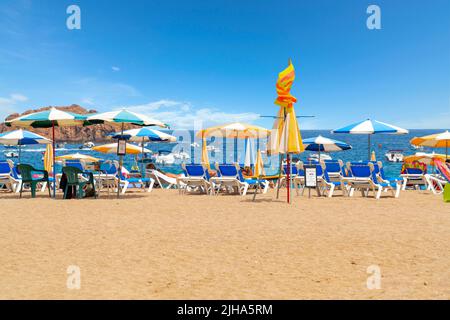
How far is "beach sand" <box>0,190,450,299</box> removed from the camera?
3.47 metres

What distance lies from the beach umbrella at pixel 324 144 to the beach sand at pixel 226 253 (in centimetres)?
736

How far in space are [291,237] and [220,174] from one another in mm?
6627

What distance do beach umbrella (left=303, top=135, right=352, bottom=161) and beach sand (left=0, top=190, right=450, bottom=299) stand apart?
7363 millimetres

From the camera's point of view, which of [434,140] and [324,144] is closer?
[434,140]

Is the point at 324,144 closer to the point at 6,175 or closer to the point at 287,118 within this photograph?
the point at 287,118

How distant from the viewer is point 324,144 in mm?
15789

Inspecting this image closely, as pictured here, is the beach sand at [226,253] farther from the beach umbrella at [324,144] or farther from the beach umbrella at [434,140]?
the beach umbrella at [324,144]

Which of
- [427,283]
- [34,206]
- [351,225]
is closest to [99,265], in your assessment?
[427,283]

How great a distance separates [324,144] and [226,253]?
11.9m

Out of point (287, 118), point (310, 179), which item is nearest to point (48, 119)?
point (287, 118)

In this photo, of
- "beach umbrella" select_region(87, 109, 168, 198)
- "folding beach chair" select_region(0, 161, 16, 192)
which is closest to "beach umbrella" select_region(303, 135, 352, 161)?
"beach umbrella" select_region(87, 109, 168, 198)

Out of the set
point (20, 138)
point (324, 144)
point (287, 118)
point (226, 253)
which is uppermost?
point (287, 118)
